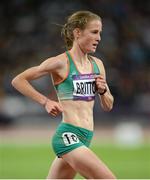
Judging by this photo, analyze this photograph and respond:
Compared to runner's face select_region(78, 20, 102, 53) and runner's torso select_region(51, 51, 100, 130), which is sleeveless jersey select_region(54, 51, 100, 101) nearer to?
runner's torso select_region(51, 51, 100, 130)

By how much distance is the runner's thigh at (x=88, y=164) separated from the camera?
6.31 m

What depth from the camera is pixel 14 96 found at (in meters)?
20.8

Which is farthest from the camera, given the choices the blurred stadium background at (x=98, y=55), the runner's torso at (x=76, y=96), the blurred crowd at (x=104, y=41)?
A: the blurred crowd at (x=104, y=41)

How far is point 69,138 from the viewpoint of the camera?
6.66m

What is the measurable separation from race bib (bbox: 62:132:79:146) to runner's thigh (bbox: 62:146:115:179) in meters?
0.11

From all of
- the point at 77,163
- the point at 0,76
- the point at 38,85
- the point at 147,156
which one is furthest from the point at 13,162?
the point at 77,163

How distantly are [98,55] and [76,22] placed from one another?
14.5m

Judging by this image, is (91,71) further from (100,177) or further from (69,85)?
(100,177)

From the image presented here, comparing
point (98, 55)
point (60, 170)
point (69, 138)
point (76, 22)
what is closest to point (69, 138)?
point (69, 138)

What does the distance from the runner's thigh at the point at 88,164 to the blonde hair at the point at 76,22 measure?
119cm

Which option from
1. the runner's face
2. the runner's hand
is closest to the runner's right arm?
the runner's hand

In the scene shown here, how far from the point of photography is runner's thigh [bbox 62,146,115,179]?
6.31m

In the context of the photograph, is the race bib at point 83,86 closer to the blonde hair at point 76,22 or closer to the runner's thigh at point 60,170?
the blonde hair at point 76,22

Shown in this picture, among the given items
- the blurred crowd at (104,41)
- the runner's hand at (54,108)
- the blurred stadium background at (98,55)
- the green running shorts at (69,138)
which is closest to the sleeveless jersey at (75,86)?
the green running shorts at (69,138)
